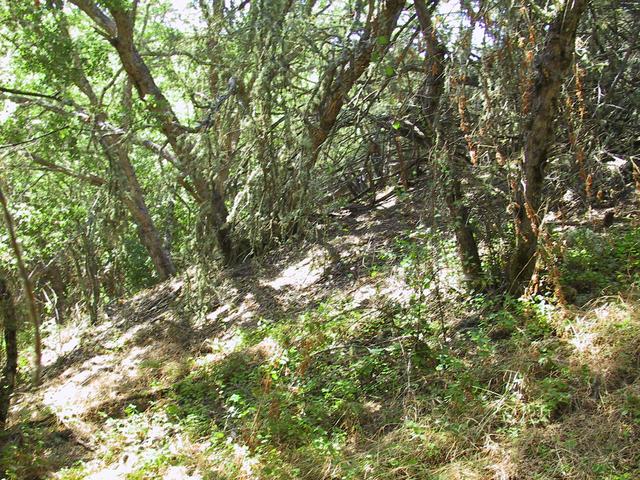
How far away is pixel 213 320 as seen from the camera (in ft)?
28.0

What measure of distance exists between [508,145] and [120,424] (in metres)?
4.76

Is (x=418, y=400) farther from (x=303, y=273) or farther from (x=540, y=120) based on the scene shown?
(x=303, y=273)

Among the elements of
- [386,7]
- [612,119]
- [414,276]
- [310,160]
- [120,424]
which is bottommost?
[120,424]

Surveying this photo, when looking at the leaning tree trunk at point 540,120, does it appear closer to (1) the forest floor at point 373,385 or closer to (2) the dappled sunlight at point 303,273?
(1) the forest floor at point 373,385

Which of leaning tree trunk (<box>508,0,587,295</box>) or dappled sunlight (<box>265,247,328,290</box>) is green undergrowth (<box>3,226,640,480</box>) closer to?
leaning tree trunk (<box>508,0,587,295</box>)

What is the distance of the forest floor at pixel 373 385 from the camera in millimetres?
4371

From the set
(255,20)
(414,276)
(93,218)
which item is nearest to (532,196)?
(414,276)

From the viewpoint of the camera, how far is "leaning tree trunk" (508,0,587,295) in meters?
4.92

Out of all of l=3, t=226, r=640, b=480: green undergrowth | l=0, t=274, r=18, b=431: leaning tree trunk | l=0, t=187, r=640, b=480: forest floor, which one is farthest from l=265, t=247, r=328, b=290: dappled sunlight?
l=0, t=274, r=18, b=431: leaning tree trunk

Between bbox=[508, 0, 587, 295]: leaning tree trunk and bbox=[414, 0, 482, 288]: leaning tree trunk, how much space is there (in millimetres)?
583

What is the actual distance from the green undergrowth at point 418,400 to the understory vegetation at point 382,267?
21mm

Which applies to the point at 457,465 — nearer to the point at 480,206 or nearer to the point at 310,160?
the point at 480,206

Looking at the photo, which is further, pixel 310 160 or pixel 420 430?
pixel 310 160

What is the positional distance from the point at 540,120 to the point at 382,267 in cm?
234
